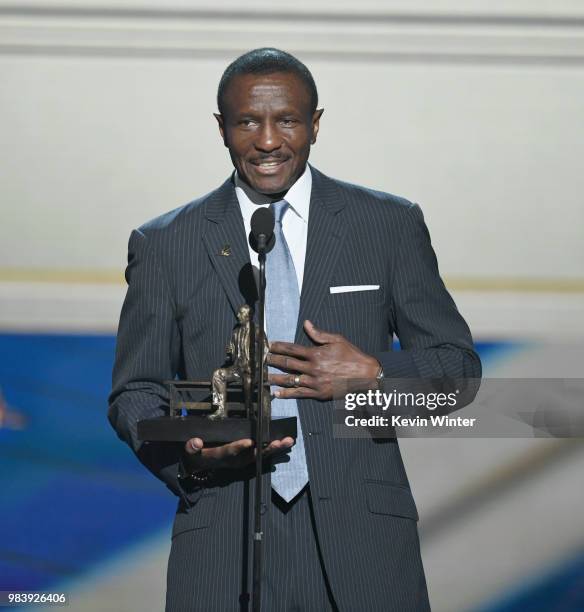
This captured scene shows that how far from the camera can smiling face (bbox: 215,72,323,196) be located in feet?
7.72

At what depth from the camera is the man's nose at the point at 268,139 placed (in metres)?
2.34

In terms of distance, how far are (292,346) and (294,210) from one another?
35 cm

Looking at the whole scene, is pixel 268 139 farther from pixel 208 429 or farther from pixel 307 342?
pixel 208 429

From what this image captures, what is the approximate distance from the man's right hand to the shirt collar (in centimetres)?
53

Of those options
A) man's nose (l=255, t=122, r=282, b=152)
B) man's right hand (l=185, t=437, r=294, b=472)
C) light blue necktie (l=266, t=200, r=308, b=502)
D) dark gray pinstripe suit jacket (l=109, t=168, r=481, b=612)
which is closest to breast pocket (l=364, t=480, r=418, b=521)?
dark gray pinstripe suit jacket (l=109, t=168, r=481, b=612)

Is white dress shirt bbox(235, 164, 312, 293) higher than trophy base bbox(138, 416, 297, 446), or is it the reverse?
white dress shirt bbox(235, 164, 312, 293)

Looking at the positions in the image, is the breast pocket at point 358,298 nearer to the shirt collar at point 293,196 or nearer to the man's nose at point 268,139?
the shirt collar at point 293,196

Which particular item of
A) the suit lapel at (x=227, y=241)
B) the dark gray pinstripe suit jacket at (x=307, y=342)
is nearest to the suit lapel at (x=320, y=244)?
the dark gray pinstripe suit jacket at (x=307, y=342)

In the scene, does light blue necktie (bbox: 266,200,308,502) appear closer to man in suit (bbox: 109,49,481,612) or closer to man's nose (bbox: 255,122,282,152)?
man in suit (bbox: 109,49,481,612)

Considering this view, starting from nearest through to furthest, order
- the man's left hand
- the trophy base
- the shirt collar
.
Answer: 1. the trophy base
2. the man's left hand
3. the shirt collar

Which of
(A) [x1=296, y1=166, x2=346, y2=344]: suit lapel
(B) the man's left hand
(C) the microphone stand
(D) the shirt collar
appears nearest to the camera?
(C) the microphone stand

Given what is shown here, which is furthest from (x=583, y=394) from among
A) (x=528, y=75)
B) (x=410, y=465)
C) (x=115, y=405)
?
(x=115, y=405)

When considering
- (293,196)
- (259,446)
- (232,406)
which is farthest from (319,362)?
(293,196)

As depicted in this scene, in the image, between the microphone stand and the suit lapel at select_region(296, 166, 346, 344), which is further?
the suit lapel at select_region(296, 166, 346, 344)
